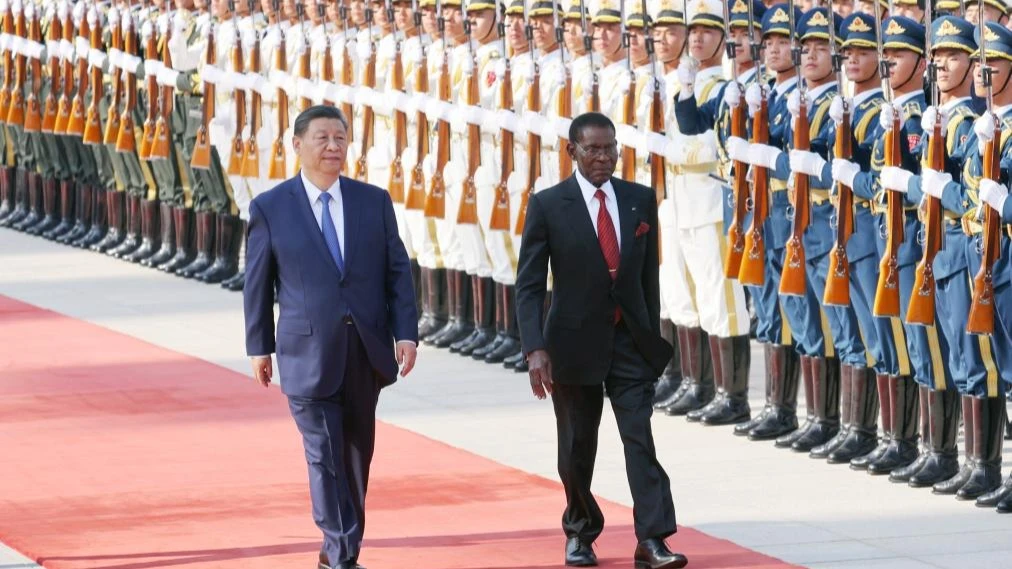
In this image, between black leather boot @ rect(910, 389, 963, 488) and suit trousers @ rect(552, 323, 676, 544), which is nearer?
suit trousers @ rect(552, 323, 676, 544)

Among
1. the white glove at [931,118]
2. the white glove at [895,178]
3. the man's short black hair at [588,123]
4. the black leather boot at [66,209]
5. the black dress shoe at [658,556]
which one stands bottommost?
the black leather boot at [66,209]

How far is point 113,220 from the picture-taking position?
57.7ft

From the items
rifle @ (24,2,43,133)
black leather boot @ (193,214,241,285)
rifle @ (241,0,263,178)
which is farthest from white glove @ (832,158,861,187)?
rifle @ (24,2,43,133)

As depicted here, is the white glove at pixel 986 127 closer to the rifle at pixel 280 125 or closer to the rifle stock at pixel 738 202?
the rifle stock at pixel 738 202

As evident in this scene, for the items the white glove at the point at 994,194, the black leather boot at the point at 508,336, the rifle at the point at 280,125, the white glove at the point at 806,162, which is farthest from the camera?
the rifle at the point at 280,125

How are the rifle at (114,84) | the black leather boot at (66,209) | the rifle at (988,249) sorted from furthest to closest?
1. the black leather boot at (66,209)
2. the rifle at (114,84)
3. the rifle at (988,249)

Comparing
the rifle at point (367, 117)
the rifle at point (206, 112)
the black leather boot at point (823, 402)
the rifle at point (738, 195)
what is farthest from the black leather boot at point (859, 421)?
the rifle at point (206, 112)

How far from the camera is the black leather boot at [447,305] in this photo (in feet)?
44.1

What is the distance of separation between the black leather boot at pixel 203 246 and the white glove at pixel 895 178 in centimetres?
736

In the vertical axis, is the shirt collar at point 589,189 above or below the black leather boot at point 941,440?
above

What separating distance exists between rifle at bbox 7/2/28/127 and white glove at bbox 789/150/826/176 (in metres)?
9.38

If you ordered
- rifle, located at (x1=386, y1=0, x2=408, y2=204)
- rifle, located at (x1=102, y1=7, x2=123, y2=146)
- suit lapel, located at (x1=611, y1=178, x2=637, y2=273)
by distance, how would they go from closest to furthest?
suit lapel, located at (x1=611, y1=178, x2=637, y2=273) → rifle, located at (x1=386, y1=0, x2=408, y2=204) → rifle, located at (x1=102, y1=7, x2=123, y2=146)

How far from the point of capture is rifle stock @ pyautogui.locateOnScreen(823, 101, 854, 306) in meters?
9.79

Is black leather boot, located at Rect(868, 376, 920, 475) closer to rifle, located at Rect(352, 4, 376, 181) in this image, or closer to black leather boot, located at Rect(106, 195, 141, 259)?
rifle, located at Rect(352, 4, 376, 181)
